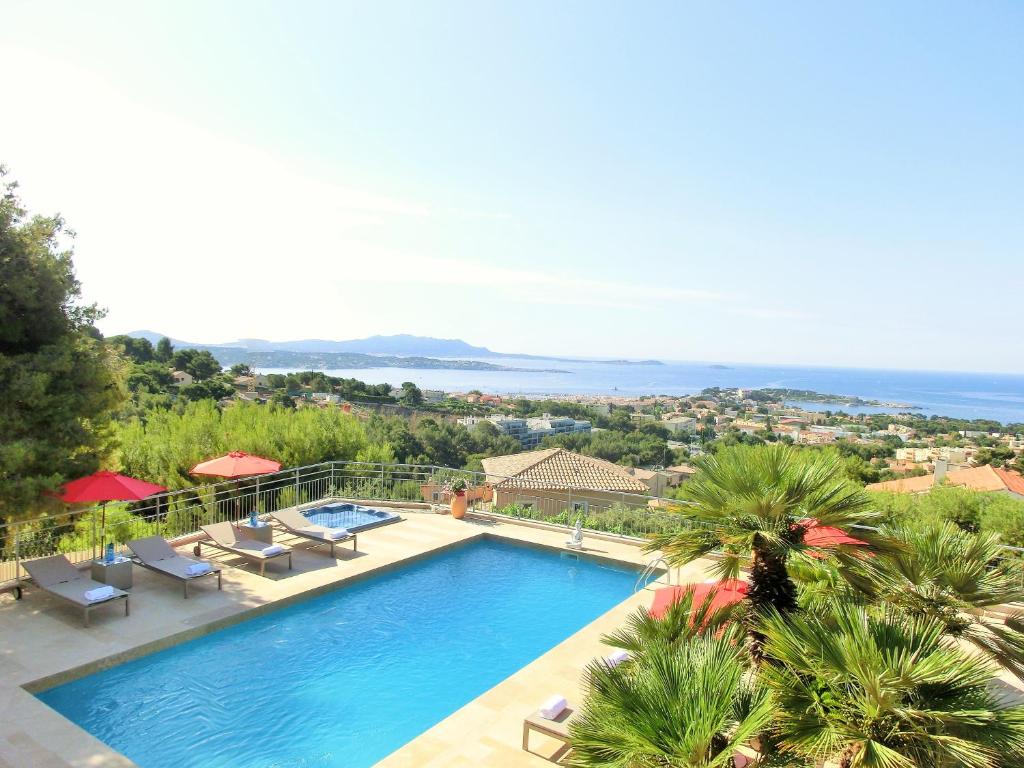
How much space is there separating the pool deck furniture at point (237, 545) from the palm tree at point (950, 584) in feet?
28.0

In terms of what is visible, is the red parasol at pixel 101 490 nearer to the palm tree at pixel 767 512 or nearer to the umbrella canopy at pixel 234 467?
the umbrella canopy at pixel 234 467

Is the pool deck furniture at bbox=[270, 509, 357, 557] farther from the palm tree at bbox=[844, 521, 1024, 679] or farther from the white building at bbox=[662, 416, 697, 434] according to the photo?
the white building at bbox=[662, 416, 697, 434]

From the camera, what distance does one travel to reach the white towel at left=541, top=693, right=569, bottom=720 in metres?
5.41

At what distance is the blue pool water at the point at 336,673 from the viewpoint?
597cm

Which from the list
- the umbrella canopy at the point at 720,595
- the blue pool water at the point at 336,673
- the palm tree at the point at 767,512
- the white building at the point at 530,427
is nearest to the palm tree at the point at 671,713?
the palm tree at the point at 767,512

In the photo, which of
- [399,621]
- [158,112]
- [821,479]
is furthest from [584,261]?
[821,479]

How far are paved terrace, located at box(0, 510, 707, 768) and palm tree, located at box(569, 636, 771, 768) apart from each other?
2.58m

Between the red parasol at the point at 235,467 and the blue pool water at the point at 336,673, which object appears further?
the red parasol at the point at 235,467

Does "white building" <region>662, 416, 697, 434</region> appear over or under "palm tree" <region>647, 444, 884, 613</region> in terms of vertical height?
under

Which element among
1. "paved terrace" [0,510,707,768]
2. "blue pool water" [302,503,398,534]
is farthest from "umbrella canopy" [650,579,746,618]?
"blue pool water" [302,503,398,534]

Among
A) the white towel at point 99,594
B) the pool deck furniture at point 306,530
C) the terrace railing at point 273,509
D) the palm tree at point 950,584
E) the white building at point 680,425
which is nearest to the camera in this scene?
the palm tree at point 950,584

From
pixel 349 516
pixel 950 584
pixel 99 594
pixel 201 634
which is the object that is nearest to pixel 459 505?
pixel 349 516

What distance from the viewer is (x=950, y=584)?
14.1 ft

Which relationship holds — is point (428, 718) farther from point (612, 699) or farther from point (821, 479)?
point (821, 479)
